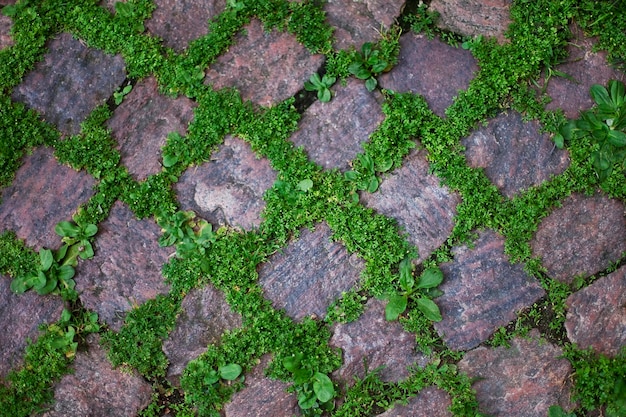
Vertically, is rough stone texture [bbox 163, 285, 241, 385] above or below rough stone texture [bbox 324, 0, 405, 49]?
below

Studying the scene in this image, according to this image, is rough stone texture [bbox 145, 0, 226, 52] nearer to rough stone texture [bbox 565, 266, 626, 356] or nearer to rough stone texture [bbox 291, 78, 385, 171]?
rough stone texture [bbox 291, 78, 385, 171]

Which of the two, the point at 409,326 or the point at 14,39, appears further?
the point at 14,39

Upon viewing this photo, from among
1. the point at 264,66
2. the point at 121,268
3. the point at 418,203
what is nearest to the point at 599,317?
the point at 418,203

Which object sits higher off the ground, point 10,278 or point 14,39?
point 14,39

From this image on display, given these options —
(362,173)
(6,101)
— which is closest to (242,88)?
(362,173)

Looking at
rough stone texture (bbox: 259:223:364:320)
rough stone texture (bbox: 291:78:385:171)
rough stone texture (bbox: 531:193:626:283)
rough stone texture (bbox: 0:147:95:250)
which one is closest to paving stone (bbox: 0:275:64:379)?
rough stone texture (bbox: 0:147:95:250)

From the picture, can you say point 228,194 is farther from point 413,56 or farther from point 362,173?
point 413,56
